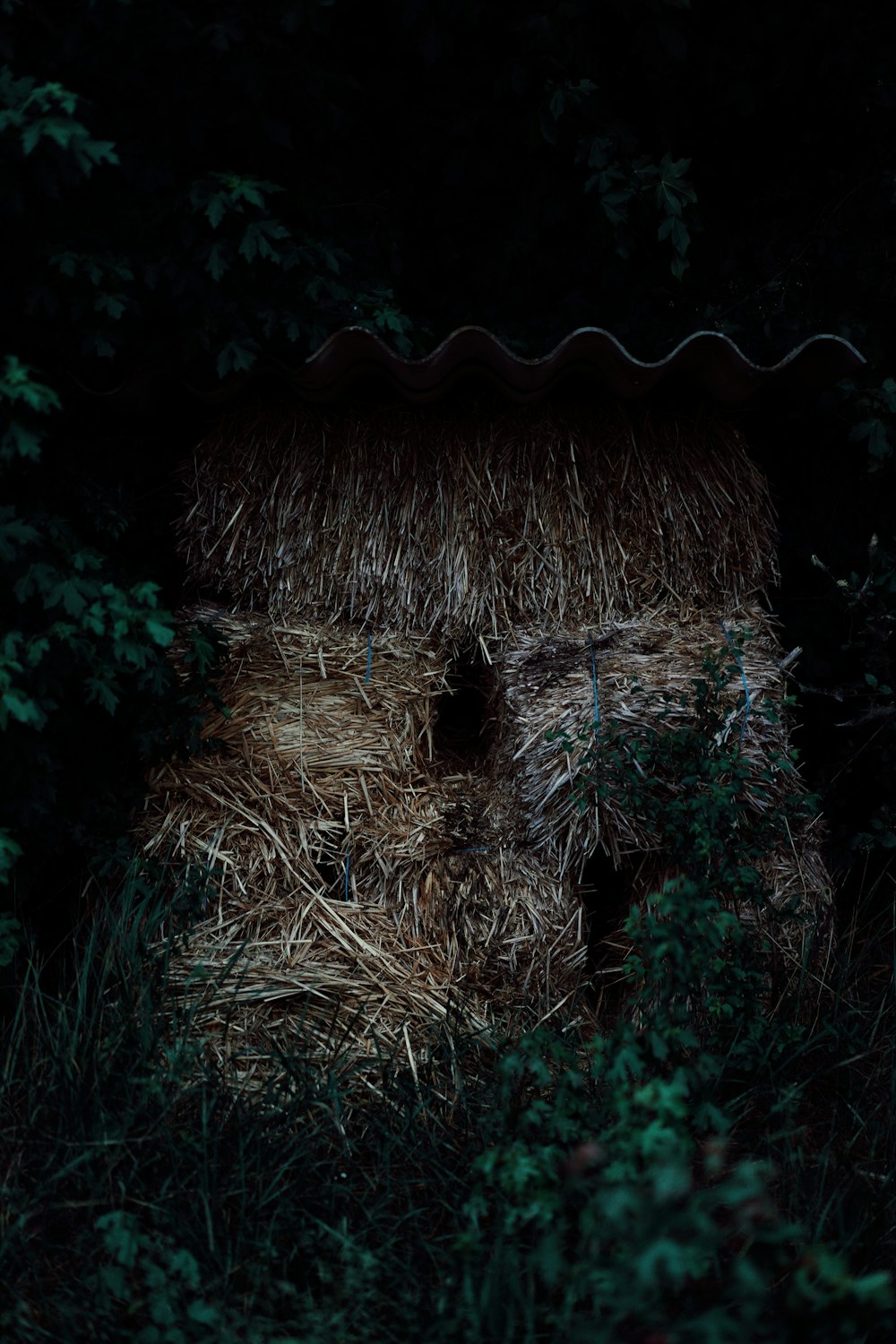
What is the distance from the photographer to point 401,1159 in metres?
2.64

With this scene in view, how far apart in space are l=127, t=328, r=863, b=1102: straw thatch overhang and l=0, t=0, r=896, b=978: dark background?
0.25m

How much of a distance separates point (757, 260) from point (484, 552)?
1.52 metres

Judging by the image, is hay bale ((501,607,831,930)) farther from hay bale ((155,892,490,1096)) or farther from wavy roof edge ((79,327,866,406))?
wavy roof edge ((79,327,866,406))

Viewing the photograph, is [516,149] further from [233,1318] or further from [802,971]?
[233,1318]

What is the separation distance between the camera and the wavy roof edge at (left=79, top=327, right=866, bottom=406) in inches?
118

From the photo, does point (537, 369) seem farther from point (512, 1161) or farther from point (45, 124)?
point (512, 1161)

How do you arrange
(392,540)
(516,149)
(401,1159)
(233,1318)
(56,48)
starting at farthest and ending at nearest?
1. (516,149)
2. (392,540)
3. (56,48)
4. (401,1159)
5. (233,1318)

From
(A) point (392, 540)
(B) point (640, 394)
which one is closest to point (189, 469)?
(A) point (392, 540)

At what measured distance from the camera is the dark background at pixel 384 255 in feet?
9.76

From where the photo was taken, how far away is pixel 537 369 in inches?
121

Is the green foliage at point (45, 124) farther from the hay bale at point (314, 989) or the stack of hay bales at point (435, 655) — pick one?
the hay bale at point (314, 989)

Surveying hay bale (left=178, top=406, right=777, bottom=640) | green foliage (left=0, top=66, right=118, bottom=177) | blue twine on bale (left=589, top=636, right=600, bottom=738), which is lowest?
blue twine on bale (left=589, top=636, right=600, bottom=738)

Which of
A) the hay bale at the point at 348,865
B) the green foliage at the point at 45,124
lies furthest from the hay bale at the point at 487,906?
the green foliage at the point at 45,124

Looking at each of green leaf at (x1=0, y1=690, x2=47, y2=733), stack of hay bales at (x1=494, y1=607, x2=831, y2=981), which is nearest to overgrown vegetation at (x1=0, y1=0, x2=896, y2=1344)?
green leaf at (x1=0, y1=690, x2=47, y2=733)
